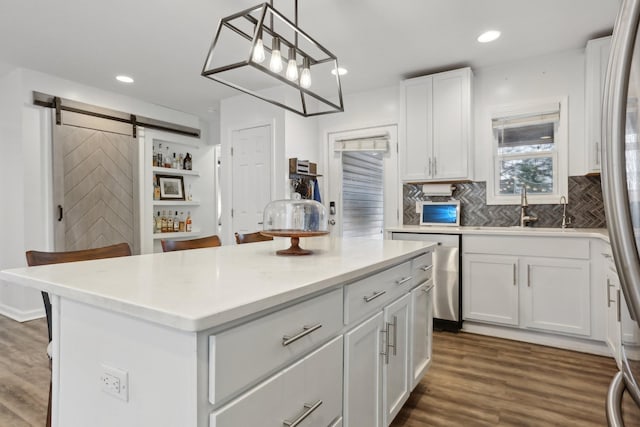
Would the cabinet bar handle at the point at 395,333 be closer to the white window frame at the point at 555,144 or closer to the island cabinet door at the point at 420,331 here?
the island cabinet door at the point at 420,331

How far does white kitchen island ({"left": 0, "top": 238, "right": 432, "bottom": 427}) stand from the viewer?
0.78 meters

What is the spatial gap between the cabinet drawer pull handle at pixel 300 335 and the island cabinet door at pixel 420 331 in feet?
3.28

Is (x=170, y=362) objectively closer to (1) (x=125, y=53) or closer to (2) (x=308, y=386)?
(2) (x=308, y=386)

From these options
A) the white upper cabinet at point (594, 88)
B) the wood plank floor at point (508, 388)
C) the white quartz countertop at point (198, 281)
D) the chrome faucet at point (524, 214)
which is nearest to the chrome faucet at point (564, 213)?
the chrome faucet at point (524, 214)

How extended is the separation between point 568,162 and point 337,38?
8.02ft

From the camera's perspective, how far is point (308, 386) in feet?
3.58

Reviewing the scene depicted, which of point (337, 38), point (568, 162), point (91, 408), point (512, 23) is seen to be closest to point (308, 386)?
point (91, 408)

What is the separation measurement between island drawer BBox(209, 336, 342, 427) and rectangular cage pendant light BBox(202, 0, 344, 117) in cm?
121

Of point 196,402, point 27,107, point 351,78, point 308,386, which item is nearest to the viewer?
point 196,402

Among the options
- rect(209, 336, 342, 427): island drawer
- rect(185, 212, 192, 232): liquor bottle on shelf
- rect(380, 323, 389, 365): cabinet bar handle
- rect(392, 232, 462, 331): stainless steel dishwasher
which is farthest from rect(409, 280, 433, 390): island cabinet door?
rect(185, 212, 192, 232): liquor bottle on shelf

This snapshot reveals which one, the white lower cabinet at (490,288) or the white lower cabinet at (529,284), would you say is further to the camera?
the white lower cabinet at (490,288)

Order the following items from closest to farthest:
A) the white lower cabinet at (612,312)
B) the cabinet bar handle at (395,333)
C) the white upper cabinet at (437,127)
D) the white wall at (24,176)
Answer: the cabinet bar handle at (395,333), the white lower cabinet at (612,312), the white upper cabinet at (437,127), the white wall at (24,176)

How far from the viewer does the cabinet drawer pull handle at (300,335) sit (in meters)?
0.98

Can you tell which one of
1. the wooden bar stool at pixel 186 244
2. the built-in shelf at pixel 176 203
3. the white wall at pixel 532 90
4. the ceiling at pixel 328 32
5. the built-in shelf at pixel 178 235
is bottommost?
the built-in shelf at pixel 178 235
